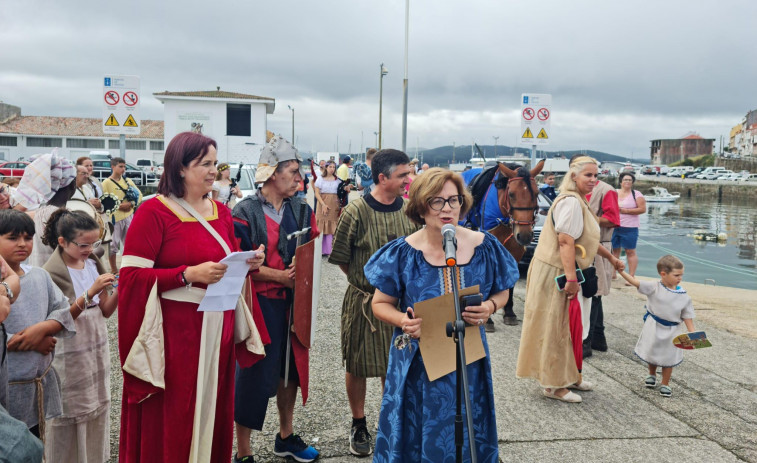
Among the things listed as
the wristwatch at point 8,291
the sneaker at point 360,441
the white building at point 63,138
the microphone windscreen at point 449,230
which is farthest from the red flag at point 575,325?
the white building at point 63,138

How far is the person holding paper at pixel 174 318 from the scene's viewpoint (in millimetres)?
2850

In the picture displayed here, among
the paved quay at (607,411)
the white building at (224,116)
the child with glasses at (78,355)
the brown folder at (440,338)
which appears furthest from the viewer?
the white building at (224,116)

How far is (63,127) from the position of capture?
70375 millimetres

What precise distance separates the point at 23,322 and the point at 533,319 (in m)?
4.01

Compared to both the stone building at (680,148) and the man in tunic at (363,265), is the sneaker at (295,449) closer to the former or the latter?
the man in tunic at (363,265)

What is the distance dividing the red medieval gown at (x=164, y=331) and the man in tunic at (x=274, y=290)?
69 cm

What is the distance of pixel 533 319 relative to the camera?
537 centimetres

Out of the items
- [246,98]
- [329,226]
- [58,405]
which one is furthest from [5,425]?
[246,98]

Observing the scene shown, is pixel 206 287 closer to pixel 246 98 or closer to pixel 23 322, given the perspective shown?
pixel 23 322

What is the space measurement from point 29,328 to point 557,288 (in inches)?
159

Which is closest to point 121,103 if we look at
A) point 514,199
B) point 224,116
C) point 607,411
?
point 514,199

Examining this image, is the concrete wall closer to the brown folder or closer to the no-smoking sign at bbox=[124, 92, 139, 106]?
the no-smoking sign at bbox=[124, 92, 139, 106]

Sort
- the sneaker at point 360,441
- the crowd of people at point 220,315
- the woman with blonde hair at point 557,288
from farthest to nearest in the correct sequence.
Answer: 1. the woman with blonde hair at point 557,288
2. the sneaker at point 360,441
3. the crowd of people at point 220,315

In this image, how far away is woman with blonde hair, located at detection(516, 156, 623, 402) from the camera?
5.12 m
